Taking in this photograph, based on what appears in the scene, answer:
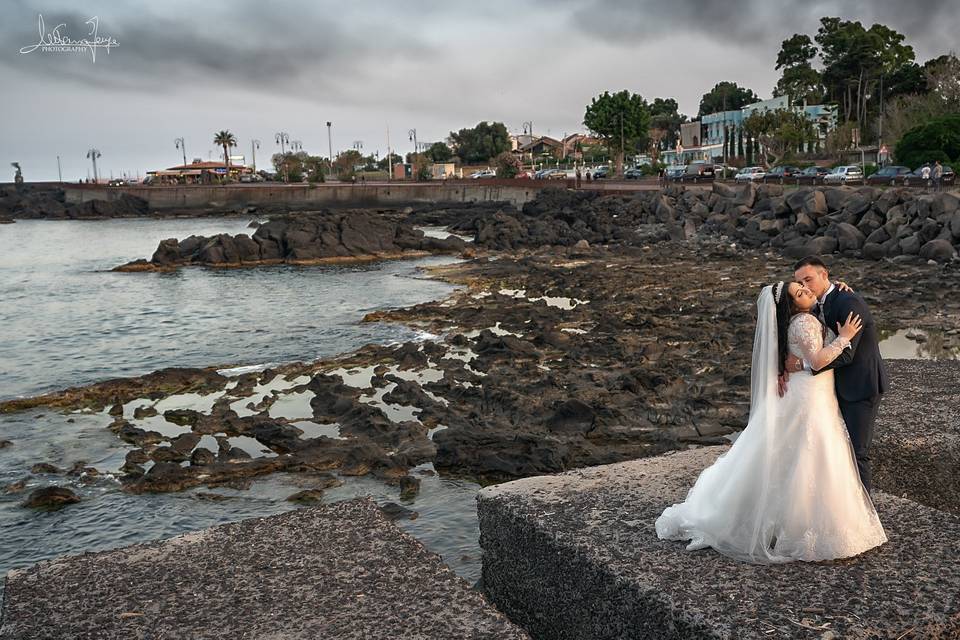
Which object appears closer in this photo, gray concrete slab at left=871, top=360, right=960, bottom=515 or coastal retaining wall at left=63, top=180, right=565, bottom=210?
gray concrete slab at left=871, top=360, right=960, bottom=515

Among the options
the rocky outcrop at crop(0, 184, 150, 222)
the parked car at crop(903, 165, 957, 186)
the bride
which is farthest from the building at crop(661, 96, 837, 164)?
the bride

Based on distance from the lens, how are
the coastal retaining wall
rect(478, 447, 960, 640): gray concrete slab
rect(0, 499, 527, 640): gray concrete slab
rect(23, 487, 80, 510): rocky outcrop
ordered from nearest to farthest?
rect(478, 447, 960, 640): gray concrete slab → rect(0, 499, 527, 640): gray concrete slab → rect(23, 487, 80, 510): rocky outcrop → the coastal retaining wall

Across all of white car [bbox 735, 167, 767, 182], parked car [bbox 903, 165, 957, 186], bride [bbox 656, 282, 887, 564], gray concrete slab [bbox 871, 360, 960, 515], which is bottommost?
gray concrete slab [bbox 871, 360, 960, 515]

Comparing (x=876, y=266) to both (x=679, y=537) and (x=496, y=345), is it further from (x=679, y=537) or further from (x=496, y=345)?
(x=679, y=537)

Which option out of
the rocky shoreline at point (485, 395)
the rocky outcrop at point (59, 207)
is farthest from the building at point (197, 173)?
the rocky shoreline at point (485, 395)

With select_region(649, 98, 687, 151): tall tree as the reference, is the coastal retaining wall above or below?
below

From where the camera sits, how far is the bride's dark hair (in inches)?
218

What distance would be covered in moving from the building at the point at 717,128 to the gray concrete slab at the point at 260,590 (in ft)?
301

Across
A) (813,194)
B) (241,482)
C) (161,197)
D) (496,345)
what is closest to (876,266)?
(813,194)

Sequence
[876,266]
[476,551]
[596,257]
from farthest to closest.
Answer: [596,257] < [876,266] < [476,551]

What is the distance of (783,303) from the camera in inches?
218

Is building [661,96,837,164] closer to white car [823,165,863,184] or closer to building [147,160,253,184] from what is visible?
white car [823,165,863,184]

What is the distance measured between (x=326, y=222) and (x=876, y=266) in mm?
26896

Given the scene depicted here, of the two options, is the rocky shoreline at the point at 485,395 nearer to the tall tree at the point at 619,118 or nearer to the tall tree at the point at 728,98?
the tall tree at the point at 619,118
